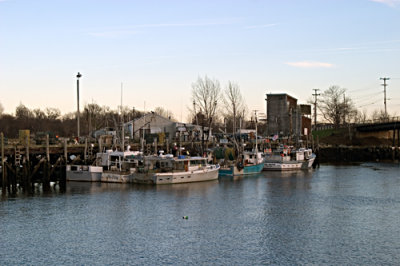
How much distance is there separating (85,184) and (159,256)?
31.4 m

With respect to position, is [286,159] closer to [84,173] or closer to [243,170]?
[243,170]

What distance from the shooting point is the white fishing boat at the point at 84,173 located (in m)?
61.7

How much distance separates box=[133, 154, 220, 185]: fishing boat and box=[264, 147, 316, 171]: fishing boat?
21171 millimetres

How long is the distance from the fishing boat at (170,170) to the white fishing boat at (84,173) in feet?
16.6

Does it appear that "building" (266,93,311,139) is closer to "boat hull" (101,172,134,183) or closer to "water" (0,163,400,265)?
"water" (0,163,400,265)

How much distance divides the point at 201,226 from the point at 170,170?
74.1 ft

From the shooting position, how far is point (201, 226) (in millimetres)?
37625

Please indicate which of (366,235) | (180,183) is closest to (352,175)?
(180,183)

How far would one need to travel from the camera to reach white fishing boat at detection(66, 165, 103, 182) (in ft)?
202

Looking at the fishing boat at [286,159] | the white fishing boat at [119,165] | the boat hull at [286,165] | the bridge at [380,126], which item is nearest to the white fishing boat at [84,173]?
the white fishing boat at [119,165]

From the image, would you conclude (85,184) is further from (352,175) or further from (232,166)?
(352,175)

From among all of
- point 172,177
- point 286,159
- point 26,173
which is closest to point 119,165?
point 172,177

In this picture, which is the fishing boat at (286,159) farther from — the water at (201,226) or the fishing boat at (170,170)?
the water at (201,226)

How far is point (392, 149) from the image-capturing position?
391 feet
